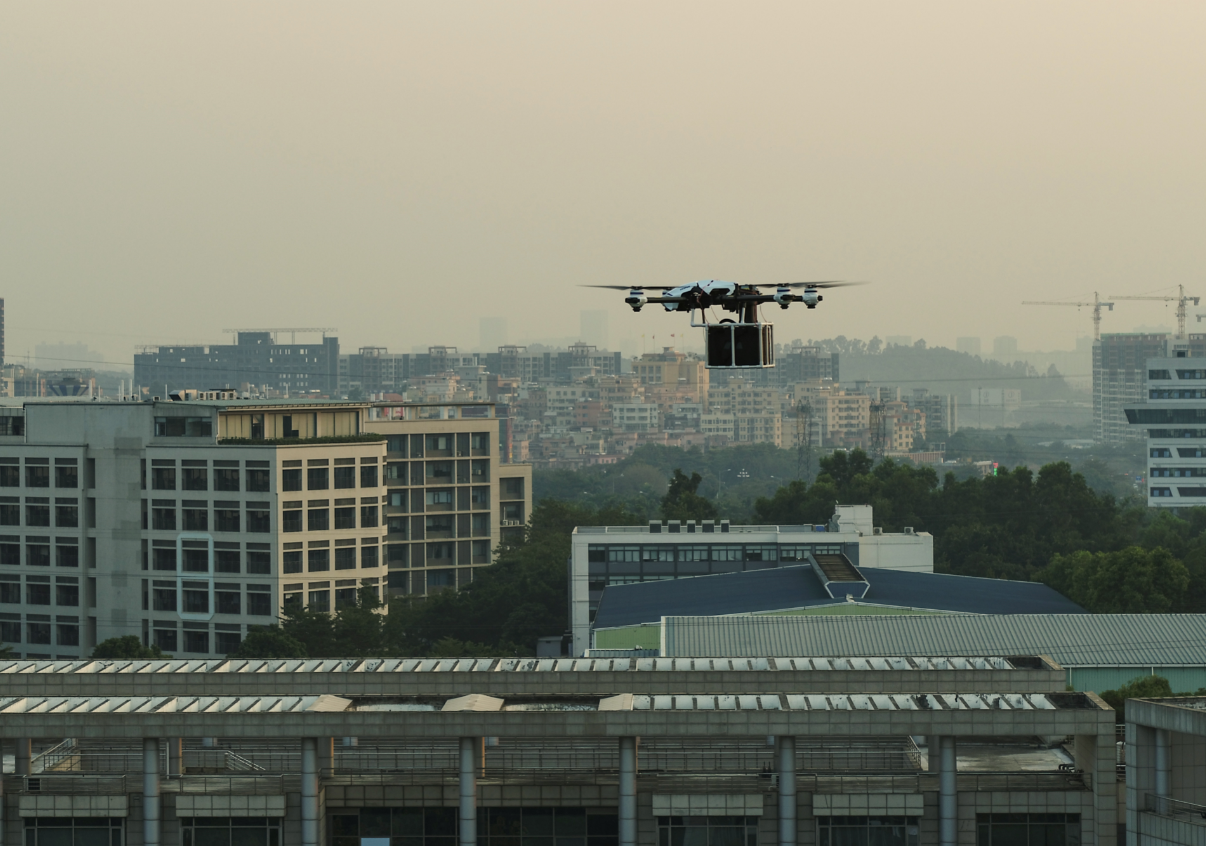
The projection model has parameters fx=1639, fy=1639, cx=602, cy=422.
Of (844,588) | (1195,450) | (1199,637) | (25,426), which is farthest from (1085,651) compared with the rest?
(1195,450)

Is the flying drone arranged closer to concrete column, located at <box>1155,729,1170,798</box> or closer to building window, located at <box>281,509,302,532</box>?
concrete column, located at <box>1155,729,1170,798</box>

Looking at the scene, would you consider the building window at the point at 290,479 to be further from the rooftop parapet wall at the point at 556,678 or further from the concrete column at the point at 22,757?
the concrete column at the point at 22,757

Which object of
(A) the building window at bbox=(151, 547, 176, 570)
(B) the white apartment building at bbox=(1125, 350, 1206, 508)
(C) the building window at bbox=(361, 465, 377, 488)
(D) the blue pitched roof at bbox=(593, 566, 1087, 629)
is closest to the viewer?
(D) the blue pitched roof at bbox=(593, 566, 1087, 629)

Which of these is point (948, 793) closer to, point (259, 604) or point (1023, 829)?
point (1023, 829)

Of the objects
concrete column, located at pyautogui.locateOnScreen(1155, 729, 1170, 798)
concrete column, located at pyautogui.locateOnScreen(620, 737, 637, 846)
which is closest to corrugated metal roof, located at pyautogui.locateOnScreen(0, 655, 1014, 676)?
concrete column, located at pyautogui.locateOnScreen(620, 737, 637, 846)

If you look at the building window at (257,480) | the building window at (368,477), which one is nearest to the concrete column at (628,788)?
the building window at (257,480)

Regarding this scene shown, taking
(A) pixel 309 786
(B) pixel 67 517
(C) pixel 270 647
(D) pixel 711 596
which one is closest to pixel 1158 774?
(A) pixel 309 786
